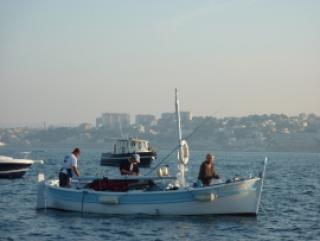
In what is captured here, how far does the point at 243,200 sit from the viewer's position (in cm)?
2695

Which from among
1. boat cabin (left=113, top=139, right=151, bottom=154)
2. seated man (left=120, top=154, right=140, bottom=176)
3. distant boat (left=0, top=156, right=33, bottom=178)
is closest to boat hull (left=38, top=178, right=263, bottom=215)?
seated man (left=120, top=154, right=140, bottom=176)

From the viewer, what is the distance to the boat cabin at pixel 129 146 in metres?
81.3

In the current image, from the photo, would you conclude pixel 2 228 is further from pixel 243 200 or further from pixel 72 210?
pixel 243 200

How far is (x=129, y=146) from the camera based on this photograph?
81.2 m

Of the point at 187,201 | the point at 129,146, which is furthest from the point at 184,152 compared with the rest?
the point at 129,146

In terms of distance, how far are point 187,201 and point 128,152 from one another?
2122 inches

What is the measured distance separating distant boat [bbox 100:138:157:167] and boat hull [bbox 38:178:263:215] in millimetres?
51094

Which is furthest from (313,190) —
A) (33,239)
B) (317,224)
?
(33,239)

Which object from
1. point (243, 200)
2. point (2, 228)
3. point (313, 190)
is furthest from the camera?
point (313, 190)

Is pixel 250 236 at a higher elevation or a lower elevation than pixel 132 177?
lower

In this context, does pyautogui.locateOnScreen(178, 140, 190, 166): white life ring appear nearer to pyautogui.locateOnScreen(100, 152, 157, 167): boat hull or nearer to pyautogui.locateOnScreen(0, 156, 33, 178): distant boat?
pyautogui.locateOnScreen(0, 156, 33, 178): distant boat

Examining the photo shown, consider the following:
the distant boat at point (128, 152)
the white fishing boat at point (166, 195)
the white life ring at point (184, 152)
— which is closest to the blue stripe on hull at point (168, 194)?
the white fishing boat at point (166, 195)

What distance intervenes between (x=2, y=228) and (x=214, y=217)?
7.46 meters

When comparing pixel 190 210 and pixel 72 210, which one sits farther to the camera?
pixel 72 210
